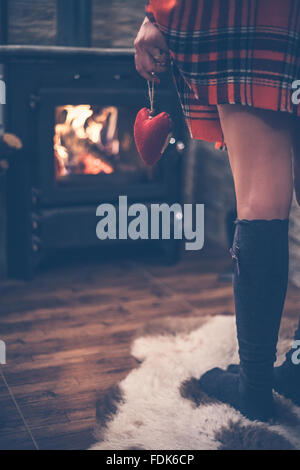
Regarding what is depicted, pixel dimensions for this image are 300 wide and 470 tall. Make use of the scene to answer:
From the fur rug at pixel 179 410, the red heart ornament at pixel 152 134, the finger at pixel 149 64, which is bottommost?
the fur rug at pixel 179 410

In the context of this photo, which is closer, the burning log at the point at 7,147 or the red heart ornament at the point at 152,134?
the red heart ornament at the point at 152,134

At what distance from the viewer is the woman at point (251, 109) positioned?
1.18 metres

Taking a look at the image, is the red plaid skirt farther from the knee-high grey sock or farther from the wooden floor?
the wooden floor

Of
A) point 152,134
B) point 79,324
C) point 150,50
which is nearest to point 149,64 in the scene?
point 150,50

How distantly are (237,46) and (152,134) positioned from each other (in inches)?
10.7

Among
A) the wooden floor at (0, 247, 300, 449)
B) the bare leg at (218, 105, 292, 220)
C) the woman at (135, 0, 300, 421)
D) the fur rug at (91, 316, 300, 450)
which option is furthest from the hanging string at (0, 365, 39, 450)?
the bare leg at (218, 105, 292, 220)

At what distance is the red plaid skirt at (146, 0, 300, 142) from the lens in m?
1.18

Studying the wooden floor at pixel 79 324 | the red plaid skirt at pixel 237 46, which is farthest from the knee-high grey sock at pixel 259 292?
the wooden floor at pixel 79 324

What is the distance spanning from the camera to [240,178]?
125 cm

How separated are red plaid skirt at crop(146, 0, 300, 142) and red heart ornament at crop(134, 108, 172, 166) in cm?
16

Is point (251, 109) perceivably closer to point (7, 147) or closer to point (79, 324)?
point (79, 324)

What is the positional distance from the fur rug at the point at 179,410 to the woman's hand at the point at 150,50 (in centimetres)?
67

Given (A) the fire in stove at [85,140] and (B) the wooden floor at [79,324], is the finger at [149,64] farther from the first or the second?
(A) the fire in stove at [85,140]

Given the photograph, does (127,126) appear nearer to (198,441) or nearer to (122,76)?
(122,76)
